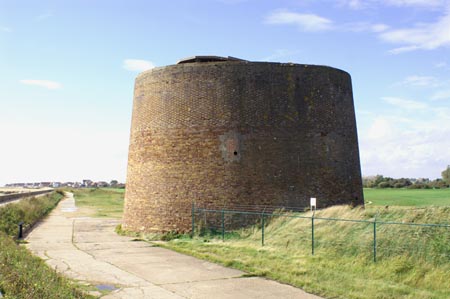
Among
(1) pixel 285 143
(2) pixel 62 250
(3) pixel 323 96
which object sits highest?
(3) pixel 323 96

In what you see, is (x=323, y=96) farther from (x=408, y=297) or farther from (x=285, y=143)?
(x=408, y=297)

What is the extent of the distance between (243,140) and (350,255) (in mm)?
6585

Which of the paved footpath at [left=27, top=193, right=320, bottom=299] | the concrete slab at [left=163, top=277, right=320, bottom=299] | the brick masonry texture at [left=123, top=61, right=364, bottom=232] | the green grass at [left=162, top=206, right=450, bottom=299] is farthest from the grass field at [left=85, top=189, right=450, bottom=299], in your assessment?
the brick masonry texture at [left=123, top=61, right=364, bottom=232]

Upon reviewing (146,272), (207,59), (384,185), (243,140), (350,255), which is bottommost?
(146,272)

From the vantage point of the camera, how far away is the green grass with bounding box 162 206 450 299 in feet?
31.2

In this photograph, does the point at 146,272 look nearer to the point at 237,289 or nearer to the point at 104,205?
the point at 237,289

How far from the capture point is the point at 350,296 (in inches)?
351

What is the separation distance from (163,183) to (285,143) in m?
4.94

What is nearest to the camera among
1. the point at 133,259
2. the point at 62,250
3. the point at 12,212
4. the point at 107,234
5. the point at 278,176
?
the point at 133,259

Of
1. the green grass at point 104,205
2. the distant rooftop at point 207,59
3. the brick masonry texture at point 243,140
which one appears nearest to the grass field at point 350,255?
the brick masonry texture at point 243,140

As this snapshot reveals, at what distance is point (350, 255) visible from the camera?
11.9 meters

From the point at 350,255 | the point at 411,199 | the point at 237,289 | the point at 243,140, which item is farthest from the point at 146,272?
the point at 411,199

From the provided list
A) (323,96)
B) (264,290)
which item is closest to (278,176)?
(323,96)

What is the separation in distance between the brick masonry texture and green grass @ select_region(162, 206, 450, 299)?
2033 mm
